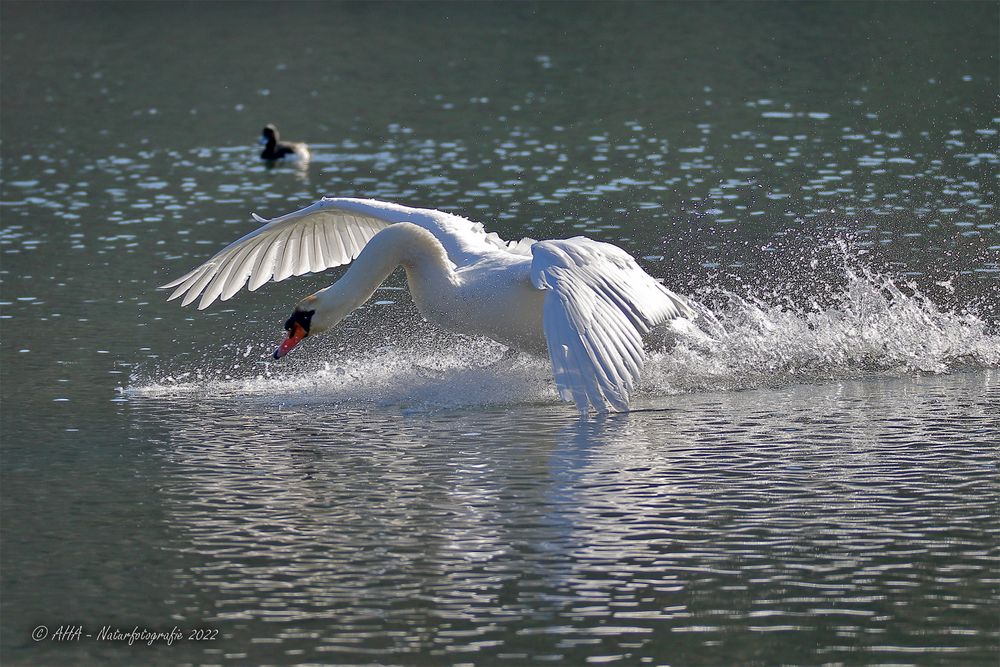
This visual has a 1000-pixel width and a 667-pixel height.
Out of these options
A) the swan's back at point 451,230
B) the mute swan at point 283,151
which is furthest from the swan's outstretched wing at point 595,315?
the mute swan at point 283,151

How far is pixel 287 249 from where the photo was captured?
13.6m

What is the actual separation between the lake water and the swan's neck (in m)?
0.76

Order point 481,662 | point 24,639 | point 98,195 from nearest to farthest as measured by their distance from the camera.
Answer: point 481,662 → point 24,639 → point 98,195

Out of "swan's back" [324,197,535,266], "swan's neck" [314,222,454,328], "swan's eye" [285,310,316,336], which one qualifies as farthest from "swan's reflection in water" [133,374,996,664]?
"swan's back" [324,197,535,266]

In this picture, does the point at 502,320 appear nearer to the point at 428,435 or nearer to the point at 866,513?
the point at 428,435

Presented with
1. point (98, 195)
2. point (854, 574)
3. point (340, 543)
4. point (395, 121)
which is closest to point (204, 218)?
point (98, 195)

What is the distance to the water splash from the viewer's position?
38.7 feet

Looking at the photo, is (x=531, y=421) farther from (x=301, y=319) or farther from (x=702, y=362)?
(x=702, y=362)

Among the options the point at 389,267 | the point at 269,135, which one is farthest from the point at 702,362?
the point at 269,135

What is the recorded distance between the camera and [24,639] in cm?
716

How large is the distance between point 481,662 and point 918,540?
2416 millimetres

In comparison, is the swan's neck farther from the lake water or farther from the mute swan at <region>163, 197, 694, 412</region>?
the lake water

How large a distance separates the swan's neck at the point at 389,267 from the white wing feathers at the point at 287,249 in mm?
1741

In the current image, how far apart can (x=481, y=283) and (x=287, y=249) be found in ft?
9.59
